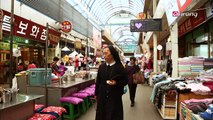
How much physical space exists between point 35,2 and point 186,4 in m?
6.70

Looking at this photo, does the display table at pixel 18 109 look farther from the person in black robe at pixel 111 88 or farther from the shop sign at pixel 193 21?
the shop sign at pixel 193 21

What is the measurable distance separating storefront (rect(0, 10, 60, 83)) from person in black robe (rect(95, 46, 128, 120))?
3715 mm

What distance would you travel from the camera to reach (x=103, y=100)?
356 cm

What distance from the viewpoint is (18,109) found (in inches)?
137

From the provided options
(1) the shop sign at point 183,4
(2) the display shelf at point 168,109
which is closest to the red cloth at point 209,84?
Result: (2) the display shelf at point 168,109

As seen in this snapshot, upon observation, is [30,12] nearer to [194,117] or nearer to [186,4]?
[186,4]

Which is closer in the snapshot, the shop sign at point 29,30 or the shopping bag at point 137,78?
the shop sign at point 29,30

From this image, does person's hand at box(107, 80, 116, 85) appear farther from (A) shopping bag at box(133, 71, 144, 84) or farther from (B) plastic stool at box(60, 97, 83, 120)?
(A) shopping bag at box(133, 71, 144, 84)

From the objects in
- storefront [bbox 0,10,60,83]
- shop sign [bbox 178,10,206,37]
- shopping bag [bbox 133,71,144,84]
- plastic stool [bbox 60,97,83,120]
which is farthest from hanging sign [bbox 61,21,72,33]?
plastic stool [bbox 60,97,83,120]

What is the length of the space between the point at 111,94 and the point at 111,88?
0.09 metres

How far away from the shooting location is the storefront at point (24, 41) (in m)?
7.37

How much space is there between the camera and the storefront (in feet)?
24.2

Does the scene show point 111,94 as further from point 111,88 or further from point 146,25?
point 146,25

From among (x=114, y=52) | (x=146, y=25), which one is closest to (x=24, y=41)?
(x=146, y=25)
